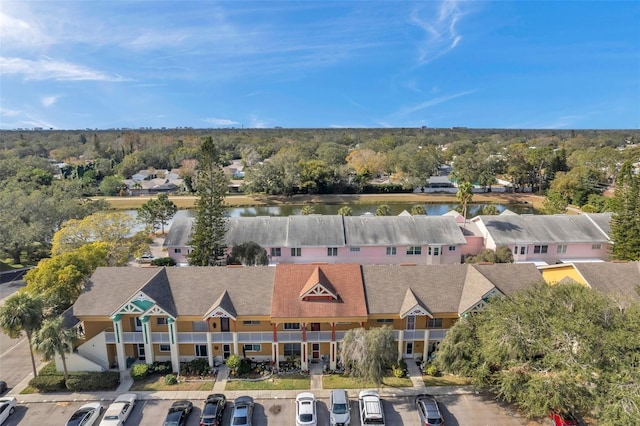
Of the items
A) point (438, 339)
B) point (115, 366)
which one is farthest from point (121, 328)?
point (438, 339)

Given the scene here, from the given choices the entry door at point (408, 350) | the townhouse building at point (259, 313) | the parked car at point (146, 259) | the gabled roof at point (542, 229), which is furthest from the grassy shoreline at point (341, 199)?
the entry door at point (408, 350)

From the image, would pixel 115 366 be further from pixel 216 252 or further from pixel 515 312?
pixel 515 312

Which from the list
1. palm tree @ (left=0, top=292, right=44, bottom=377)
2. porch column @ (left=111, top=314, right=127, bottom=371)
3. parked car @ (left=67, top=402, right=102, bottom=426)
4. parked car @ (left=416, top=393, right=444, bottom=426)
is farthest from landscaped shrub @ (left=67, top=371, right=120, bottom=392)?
parked car @ (left=416, top=393, right=444, bottom=426)

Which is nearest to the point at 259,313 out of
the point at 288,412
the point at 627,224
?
the point at 288,412

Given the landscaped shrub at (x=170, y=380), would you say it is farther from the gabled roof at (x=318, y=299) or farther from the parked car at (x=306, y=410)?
the parked car at (x=306, y=410)

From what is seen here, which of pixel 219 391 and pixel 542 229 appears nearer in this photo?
pixel 219 391

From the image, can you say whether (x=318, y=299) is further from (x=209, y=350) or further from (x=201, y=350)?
(x=201, y=350)
